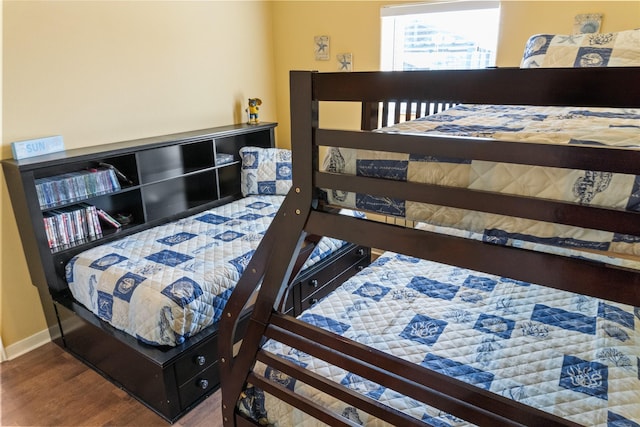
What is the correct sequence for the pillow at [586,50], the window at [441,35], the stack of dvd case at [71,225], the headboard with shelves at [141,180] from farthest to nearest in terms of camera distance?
the window at [441,35], the stack of dvd case at [71,225], the headboard with shelves at [141,180], the pillow at [586,50]

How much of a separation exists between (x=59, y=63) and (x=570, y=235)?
265cm

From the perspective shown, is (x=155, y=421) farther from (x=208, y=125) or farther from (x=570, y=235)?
(x=208, y=125)

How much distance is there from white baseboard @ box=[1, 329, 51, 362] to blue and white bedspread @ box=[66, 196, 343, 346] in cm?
47

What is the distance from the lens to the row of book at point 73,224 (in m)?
2.25

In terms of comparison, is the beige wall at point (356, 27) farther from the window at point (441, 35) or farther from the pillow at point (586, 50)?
the pillow at point (586, 50)

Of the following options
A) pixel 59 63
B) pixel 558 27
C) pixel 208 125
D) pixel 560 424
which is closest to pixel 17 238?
pixel 59 63

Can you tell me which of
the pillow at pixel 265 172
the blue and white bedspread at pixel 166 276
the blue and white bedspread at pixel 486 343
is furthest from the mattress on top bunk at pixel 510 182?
the pillow at pixel 265 172

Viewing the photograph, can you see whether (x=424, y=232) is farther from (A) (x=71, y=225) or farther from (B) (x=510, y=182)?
(A) (x=71, y=225)

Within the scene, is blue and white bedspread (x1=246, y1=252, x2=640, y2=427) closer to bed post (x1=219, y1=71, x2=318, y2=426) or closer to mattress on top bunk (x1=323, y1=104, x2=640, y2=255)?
bed post (x1=219, y1=71, x2=318, y2=426)

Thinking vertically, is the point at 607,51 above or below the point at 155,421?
above

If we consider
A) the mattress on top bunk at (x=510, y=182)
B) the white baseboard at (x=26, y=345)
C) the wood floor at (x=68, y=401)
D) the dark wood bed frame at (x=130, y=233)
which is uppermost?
the mattress on top bunk at (x=510, y=182)

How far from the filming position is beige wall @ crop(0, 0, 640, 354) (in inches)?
87.6

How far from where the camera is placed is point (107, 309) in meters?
1.98

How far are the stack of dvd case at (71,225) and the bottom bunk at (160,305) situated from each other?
0.47 feet
